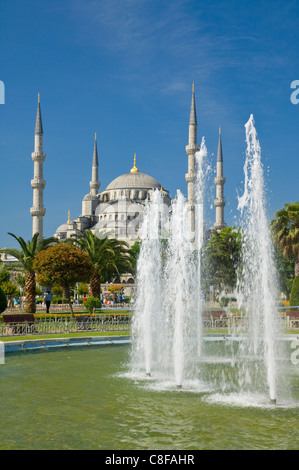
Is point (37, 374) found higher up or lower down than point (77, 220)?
lower down

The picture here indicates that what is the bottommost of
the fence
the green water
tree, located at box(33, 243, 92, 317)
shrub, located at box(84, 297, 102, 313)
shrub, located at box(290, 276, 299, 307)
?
the green water

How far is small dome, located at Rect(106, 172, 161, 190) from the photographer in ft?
268

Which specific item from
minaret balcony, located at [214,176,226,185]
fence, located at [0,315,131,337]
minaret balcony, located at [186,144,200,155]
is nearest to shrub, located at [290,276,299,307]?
fence, located at [0,315,131,337]

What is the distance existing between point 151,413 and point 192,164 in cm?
4423

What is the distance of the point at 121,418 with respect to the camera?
6.21 metres

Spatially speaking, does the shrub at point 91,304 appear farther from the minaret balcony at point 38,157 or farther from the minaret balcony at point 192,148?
the minaret balcony at point 192,148

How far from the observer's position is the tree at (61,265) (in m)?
19.5

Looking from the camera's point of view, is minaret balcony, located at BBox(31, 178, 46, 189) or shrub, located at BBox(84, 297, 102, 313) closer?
shrub, located at BBox(84, 297, 102, 313)

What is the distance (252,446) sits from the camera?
5156 mm

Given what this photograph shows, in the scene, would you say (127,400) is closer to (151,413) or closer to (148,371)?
(151,413)

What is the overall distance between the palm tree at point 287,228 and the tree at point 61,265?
951cm

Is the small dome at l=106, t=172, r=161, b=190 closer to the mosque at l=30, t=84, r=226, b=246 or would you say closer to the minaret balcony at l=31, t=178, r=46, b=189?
the mosque at l=30, t=84, r=226, b=246

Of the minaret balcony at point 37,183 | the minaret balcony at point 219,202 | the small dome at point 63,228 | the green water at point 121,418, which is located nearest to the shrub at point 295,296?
the green water at point 121,418
